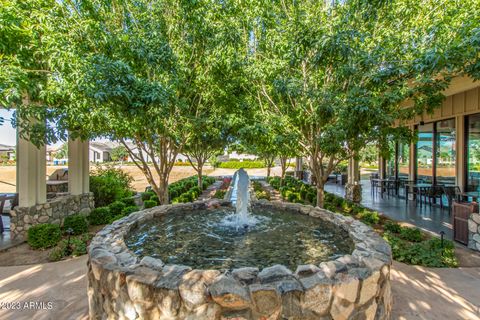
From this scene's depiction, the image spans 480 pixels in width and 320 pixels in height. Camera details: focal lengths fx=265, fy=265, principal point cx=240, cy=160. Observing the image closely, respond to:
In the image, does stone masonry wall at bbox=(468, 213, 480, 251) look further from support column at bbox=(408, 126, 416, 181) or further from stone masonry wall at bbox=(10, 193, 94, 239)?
stone masonry wall at bbox=(10, 193, 94, 239)

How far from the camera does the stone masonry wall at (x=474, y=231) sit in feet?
16.6

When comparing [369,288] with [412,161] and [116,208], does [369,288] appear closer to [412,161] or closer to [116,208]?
[116,208]

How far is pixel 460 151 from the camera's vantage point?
8.29m

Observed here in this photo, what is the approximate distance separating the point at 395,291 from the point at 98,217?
6.69 meters

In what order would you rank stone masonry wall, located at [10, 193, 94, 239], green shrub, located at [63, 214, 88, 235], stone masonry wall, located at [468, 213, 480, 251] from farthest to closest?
green shrub, located at [63, 214, 88, 235] → stone masonry wall, located at [10, 193, 94, 239] → stone masonry wall, located at [468, 213, 480, 251]

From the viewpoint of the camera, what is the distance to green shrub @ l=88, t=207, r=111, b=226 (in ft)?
22.6

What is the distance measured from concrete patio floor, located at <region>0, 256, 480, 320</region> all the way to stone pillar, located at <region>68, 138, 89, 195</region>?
3508mm

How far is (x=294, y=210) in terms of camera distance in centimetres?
568

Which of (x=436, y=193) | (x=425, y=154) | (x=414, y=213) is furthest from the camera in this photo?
(x=425, y=154)

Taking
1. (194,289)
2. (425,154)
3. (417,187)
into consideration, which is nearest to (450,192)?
(417,187)

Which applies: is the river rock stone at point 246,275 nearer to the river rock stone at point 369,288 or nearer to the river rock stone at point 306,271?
the river rock stone at point 306,271

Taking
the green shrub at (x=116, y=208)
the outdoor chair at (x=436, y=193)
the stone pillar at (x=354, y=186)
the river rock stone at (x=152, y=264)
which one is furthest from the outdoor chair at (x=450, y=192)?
the green shrub at (x=116, y=208)

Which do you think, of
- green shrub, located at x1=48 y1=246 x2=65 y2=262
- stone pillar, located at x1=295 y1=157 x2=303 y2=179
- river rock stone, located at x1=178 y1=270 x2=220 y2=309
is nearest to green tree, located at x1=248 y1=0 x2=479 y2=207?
river rock stone, located at x1=178 y1=270 x2=220 y2=309

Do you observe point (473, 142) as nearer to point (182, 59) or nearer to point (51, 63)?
point (182, 59)
